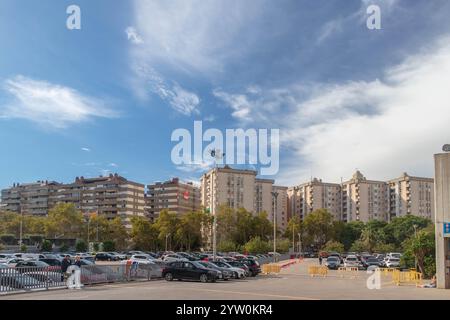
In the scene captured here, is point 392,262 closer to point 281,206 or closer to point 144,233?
point 144,233

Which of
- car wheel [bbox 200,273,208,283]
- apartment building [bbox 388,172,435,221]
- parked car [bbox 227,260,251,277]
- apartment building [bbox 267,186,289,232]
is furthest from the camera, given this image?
apartment building [bbox 267,186,289,232]

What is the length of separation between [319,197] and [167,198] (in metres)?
54.1

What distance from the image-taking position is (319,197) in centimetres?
17762

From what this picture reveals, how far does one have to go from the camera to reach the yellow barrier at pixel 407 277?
32.2m

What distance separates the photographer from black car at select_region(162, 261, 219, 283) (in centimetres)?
3194

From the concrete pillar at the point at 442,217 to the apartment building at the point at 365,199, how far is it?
14782 cm

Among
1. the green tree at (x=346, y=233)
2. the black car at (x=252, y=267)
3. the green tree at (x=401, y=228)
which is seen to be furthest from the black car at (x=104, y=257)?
the green tree at (x=401, y=228)

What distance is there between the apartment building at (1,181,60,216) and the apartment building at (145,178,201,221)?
35.6 meters

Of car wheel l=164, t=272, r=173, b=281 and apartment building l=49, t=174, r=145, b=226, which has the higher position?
apartment building l=49, t=174, r=145, b=226

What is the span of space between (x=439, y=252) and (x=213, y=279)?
13.5 meters

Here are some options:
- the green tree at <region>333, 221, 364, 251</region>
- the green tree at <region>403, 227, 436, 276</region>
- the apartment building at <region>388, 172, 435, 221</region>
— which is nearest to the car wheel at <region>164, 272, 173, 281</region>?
the green tree at <region>403, 227, 436, 276</region>

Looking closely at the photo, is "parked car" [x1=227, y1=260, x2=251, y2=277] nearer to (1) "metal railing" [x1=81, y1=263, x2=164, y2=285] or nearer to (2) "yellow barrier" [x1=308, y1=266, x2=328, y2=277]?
(2) "yellow barrier" [x1=308, y1=266, x2=328, y2=277]
